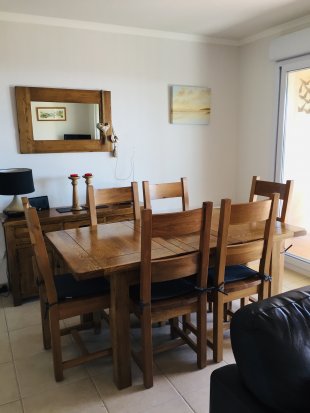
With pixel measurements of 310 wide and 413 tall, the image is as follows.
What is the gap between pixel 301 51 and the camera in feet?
10.2

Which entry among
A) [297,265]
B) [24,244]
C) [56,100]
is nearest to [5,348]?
[24,244]

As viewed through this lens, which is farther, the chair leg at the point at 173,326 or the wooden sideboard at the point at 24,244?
the wooden sideboard at the point at 24,244

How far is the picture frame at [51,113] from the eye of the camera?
3031mm

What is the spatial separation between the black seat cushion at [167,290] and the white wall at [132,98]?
1.62 m

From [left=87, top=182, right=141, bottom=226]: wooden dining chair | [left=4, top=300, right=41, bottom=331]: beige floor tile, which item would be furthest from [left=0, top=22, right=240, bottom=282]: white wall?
[left=4, top=300, right=41, bottom=331]: beige floor tile

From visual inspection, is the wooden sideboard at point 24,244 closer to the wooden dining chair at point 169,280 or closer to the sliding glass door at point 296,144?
the wooden dining chair at point 169,280

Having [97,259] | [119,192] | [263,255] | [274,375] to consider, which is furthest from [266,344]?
[119,192]

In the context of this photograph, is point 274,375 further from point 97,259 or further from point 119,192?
point 119,192

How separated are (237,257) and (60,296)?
3.38ft

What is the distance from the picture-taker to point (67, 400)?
5.93 ft

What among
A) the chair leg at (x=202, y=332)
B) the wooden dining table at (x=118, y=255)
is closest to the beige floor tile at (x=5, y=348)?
the wooden dining table at (x=118, y=255)

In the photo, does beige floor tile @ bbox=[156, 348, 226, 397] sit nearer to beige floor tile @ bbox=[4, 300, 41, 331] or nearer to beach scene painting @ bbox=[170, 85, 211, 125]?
beige floor tile @ bbox=[4, 300, 41, 331]

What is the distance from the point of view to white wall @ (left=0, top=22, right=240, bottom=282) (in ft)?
9.70

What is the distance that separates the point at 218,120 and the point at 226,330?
7.97ft
